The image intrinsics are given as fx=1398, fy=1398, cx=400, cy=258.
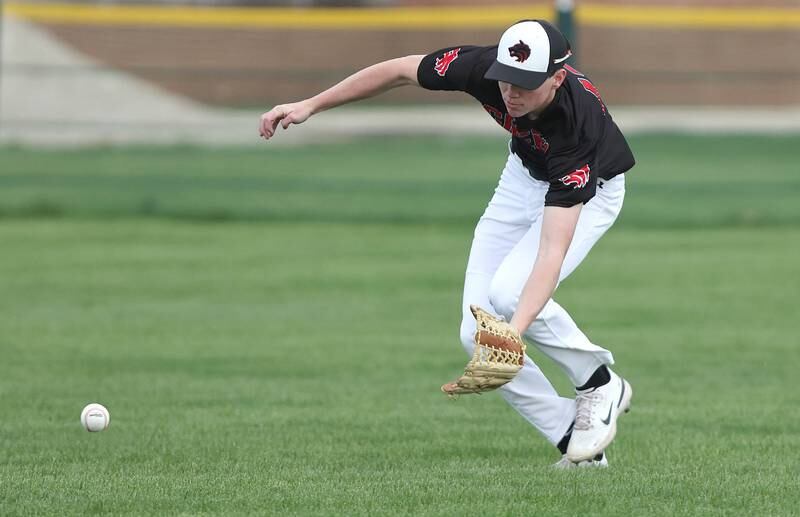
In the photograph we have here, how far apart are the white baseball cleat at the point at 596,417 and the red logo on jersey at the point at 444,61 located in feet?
5.55

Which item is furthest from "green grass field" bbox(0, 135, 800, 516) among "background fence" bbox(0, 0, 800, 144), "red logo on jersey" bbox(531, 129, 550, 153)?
"background fence" bbox(0, 0, 800, 144)

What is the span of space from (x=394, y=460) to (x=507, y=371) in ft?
4.26

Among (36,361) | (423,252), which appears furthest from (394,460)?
(423,252)

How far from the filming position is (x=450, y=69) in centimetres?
616

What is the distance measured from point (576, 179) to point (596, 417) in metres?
1.32

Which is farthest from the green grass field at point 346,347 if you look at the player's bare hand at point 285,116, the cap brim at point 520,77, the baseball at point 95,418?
the cap brim at point 520,77

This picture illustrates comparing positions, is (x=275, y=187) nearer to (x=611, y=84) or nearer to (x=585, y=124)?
(x=611, y=84)

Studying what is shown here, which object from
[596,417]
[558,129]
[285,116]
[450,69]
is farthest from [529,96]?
[596,417]

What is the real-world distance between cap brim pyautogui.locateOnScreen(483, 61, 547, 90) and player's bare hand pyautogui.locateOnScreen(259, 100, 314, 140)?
1056 mm

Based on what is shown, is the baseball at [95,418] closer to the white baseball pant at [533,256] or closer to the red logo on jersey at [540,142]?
the white baseball pant at [533,256]

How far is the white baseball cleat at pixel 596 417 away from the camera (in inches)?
253

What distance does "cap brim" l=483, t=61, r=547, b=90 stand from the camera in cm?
557

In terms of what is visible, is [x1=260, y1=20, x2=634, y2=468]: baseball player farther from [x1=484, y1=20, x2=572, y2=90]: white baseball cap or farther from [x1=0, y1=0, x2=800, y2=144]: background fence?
[x1=0, y1=0, x2=800, y2=144]: background fence

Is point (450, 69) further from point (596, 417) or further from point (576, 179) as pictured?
point (596, 417)
